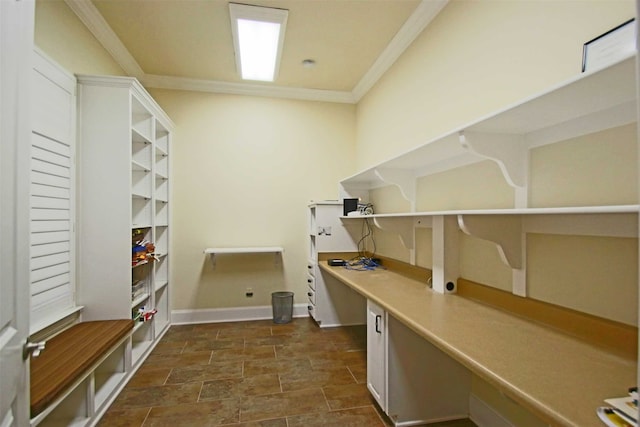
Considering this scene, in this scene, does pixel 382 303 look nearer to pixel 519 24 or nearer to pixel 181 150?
pixel 519 24

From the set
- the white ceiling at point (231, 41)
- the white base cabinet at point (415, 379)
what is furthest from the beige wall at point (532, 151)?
the white ceiling at point (231, 41)

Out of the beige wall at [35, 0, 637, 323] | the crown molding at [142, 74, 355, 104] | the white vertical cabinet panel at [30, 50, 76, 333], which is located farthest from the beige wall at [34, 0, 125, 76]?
the crown molding at [142, 74, 355, 104]

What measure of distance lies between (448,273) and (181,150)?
130 inches

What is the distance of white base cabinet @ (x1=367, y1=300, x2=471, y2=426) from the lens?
1.89m

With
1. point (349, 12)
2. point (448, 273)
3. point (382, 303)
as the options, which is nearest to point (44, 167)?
point (382, 303)

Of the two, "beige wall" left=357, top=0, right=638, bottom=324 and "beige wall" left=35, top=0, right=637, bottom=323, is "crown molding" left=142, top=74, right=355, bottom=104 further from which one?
"beige wall" left=357, top=0, right=638, bottom=324

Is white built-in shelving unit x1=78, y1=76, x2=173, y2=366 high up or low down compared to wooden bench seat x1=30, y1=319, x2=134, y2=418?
up

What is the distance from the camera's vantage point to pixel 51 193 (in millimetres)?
2027

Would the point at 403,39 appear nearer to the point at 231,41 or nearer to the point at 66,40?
the point at 231,41

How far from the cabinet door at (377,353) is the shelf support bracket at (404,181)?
101cm

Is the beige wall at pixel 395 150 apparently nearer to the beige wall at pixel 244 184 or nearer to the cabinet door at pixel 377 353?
the beige wall at pixel 244 184

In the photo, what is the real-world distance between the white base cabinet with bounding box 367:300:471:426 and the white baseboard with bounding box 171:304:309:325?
2.26 meters

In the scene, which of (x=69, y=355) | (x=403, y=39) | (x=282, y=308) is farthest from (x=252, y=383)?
(x=403, y=39)

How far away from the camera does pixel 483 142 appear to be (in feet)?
5.03
